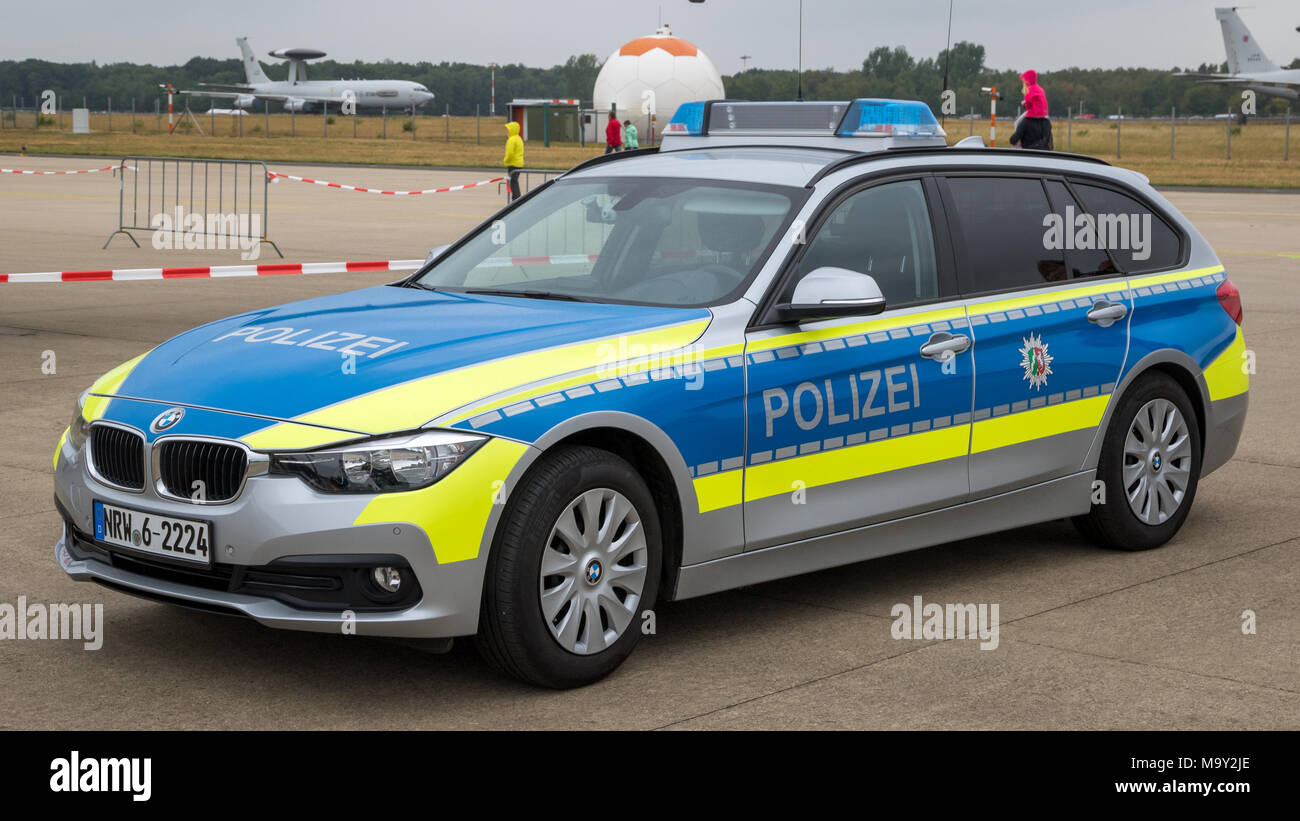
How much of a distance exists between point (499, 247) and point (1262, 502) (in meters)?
3.96

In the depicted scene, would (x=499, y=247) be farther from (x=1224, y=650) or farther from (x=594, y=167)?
(x=1224, y=650)

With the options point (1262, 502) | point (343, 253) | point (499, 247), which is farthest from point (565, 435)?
point (343, 253)

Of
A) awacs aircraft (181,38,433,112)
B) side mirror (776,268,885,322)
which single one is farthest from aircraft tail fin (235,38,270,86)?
side mirror (776,268,885,322)

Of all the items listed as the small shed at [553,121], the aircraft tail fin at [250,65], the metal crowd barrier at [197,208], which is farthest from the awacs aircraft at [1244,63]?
the aircraft tail fin at [250,65]

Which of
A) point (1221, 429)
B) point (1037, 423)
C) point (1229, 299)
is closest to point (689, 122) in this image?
point (1037, 423)

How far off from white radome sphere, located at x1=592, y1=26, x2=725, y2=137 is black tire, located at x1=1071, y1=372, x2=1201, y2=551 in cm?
5898

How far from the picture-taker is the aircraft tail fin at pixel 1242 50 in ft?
250

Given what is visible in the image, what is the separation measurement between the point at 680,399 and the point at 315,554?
126 cm

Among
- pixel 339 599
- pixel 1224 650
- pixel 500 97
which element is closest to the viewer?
pixel 339 599

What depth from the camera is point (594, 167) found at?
21.5 ft

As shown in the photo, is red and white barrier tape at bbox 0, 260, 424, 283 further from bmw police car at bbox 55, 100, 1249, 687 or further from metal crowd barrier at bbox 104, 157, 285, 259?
bmw police car at bbox 55, 100, 1249, 687

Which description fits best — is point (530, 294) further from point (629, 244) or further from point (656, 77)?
point (656, 77)

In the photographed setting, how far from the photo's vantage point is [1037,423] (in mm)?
6270

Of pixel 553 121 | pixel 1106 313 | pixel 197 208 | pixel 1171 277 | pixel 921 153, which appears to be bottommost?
pixel 1106 313
